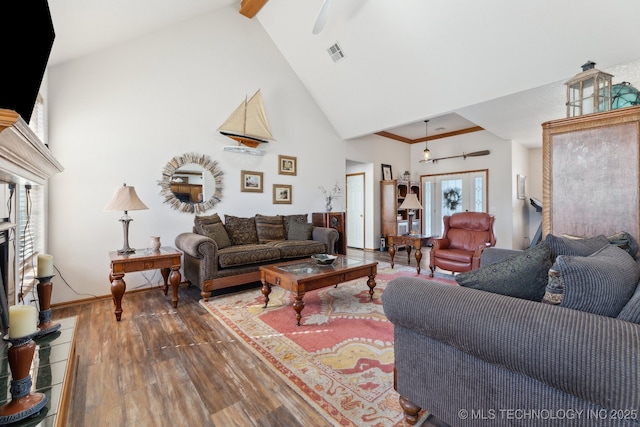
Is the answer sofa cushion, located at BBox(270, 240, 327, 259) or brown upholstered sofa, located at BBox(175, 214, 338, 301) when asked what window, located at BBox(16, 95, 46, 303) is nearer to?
brown upholstered sofa, located at BBox(175, 214, 338, 301)

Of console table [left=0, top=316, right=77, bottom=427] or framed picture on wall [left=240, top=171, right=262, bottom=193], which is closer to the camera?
console table [left=0, top=316, right=77, bottom=427]

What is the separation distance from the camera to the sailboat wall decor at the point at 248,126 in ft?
13.5

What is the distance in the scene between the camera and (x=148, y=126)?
3619mm

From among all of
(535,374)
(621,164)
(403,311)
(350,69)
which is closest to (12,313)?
(403,311)

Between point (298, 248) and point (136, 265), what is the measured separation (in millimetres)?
1895

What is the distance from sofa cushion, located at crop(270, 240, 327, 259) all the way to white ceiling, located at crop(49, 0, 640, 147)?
8.38 ft

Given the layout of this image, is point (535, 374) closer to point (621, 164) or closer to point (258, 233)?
point (621, 164)

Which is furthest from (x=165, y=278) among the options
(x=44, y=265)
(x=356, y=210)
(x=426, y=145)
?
(x=426, y=145)

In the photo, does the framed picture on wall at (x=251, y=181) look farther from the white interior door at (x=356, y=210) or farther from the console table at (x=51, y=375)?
the white interior door at (x=356, y=210)

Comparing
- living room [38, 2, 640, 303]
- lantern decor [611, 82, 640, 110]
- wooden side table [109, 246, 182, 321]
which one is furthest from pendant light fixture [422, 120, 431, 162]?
wooden side table [109, 246, 182, 321]

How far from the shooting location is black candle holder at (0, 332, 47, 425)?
41.6 inches

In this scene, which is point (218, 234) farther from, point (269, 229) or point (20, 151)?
point (20, 151)

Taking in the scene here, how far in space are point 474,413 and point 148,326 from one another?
8.51 feet

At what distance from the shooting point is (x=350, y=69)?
14.5 feet
